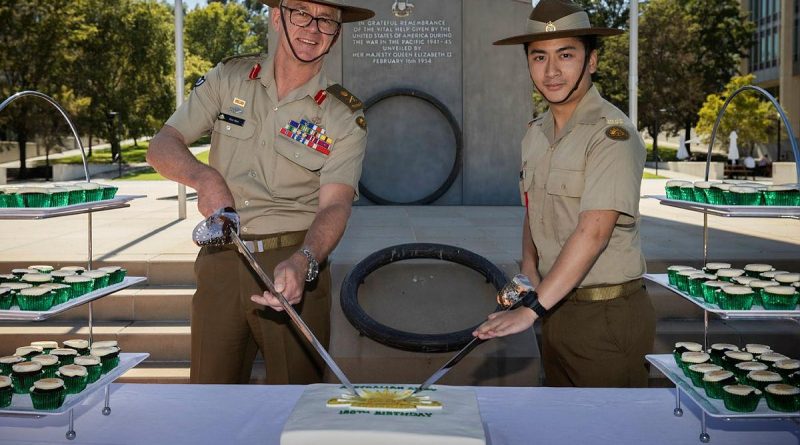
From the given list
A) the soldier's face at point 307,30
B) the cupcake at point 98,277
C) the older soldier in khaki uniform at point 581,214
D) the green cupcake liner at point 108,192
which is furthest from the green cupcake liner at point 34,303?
the older soldier in khaki uniform at point 581,214

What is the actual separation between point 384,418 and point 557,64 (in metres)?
1.44

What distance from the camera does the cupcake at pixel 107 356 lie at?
2.42 meters

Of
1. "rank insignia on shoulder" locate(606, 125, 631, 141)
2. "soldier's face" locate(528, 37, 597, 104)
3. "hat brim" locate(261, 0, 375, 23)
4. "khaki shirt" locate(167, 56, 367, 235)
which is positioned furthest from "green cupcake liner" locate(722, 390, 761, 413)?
"hat brim" locate(261, 0, 375, 23)

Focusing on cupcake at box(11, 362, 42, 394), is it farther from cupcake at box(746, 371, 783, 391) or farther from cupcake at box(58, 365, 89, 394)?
cupcake at box(746, 371, 783, 391)

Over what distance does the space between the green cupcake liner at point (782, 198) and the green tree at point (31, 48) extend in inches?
1122

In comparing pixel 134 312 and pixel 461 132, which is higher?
pixel 461 132

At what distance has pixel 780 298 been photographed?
2.41 m

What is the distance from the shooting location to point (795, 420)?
7.13 feet

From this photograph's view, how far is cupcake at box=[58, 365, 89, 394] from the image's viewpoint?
2.21 meters

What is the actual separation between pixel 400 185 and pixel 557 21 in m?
9.70

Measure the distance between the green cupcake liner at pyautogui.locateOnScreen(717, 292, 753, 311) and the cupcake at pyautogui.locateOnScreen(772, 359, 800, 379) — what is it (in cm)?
20

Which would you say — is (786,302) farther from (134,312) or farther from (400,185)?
(400,185)

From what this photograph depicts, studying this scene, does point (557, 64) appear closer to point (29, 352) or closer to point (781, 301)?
point (781, 301)

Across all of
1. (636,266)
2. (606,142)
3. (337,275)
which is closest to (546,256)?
(636,266)
